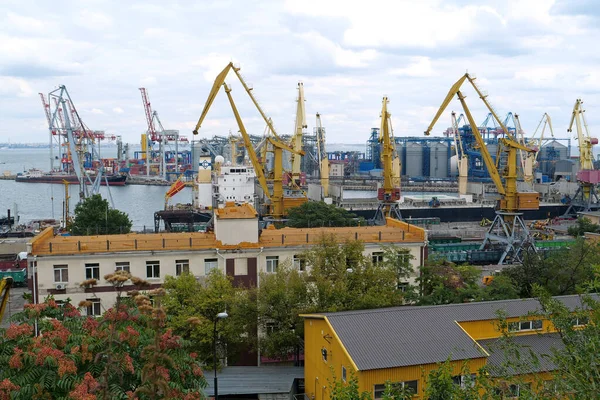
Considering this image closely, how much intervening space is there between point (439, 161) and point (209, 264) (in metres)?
97.9

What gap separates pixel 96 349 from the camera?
8.23m

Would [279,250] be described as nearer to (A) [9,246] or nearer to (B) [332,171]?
(A) [9,246]

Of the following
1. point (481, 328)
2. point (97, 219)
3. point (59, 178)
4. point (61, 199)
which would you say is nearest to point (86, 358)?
A: point (481, 328)

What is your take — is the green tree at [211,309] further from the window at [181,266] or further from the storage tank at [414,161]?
the storage tank at [414,161]

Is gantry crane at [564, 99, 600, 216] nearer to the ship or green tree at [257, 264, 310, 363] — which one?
green tree at [257, 264, 310, 363]

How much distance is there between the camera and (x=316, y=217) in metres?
34.4

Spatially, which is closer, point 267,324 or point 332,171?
point 267,324

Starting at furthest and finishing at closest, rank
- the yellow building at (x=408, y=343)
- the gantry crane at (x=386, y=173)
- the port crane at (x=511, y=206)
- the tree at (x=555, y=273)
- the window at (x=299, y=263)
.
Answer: the gantry crane at (x=386, y=173) → the port crane at (x=511, y=206) → the tree at (x=555, y=273) → the window at (x=299, y=263) → the yellow building at (x=408, y=343)

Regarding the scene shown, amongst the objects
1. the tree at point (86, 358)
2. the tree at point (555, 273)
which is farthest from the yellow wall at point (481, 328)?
the tree at point (86, 358)

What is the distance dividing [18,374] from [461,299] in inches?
416

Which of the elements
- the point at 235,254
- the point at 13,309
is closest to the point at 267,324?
the point at 235,254

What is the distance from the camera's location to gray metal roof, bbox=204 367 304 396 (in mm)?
12547

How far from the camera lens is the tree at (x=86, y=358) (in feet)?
23.7

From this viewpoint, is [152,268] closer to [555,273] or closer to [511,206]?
[555,273]
